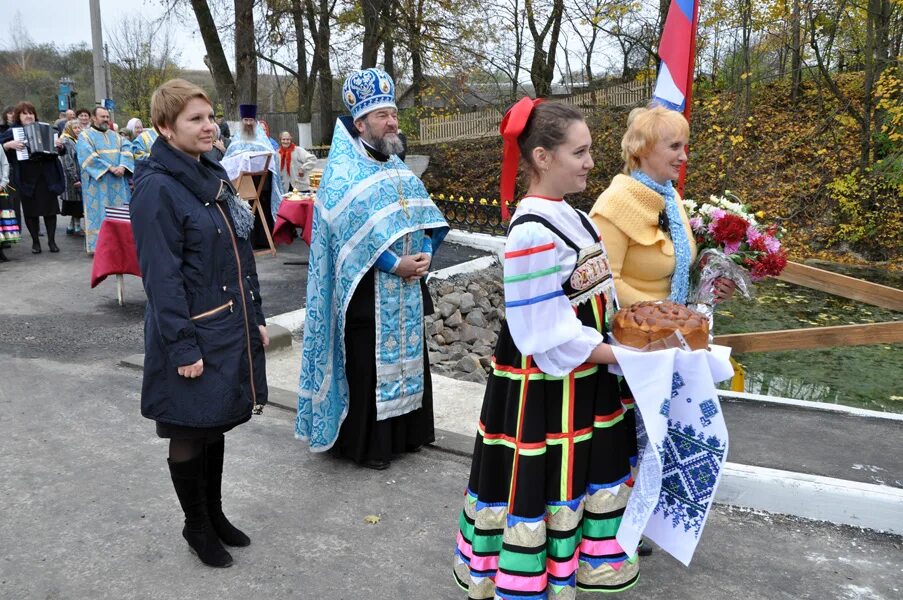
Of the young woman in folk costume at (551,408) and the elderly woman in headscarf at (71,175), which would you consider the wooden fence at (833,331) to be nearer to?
the young woman in folk costume at (551,408)

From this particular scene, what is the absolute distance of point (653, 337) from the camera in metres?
2.33

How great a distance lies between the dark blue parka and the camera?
2.94 m

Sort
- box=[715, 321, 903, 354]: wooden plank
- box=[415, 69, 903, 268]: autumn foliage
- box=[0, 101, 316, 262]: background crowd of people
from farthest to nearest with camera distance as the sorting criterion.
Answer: box=[415, 69, 903, 268]: autumn foliage < box=[0, 101, 316, 262]: background crowd of people < box=[715, 321, 903, 354]: wooden plank

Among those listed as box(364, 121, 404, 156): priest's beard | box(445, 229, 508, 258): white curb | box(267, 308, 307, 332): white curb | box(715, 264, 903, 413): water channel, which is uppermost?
box(364, 121, 404, 156): priest's beard

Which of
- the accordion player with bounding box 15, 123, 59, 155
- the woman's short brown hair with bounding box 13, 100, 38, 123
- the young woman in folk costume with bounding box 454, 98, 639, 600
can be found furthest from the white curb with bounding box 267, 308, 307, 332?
the woman's short brown hair with bounding box 13, 100, 38, 123

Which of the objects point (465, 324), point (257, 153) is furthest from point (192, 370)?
point (257, 153)

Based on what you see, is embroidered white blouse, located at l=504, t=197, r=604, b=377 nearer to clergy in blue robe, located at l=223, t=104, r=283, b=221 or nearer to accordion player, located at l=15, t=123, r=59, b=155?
clergy in blue robe, located at l=223, t=104, r=283, b=221

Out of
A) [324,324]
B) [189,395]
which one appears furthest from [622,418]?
[324,324]

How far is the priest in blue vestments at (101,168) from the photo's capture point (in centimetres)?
1044

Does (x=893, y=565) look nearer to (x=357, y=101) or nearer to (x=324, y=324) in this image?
(x=324, y=324)

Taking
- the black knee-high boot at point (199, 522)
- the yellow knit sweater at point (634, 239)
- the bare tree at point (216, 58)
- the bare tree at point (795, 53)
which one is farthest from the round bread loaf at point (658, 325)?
the bare tree at point (216, 58)

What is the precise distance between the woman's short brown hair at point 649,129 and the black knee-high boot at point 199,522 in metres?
2.14

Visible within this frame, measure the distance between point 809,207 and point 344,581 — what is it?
14395 millimetres

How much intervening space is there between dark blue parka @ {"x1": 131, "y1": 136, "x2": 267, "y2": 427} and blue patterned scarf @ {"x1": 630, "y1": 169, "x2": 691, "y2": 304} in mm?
1675
